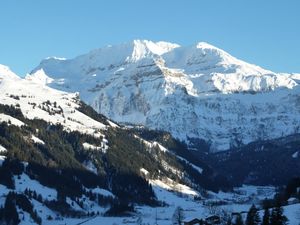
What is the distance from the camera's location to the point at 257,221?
627 feet

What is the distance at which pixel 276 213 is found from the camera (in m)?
181

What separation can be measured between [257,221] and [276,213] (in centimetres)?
1113
